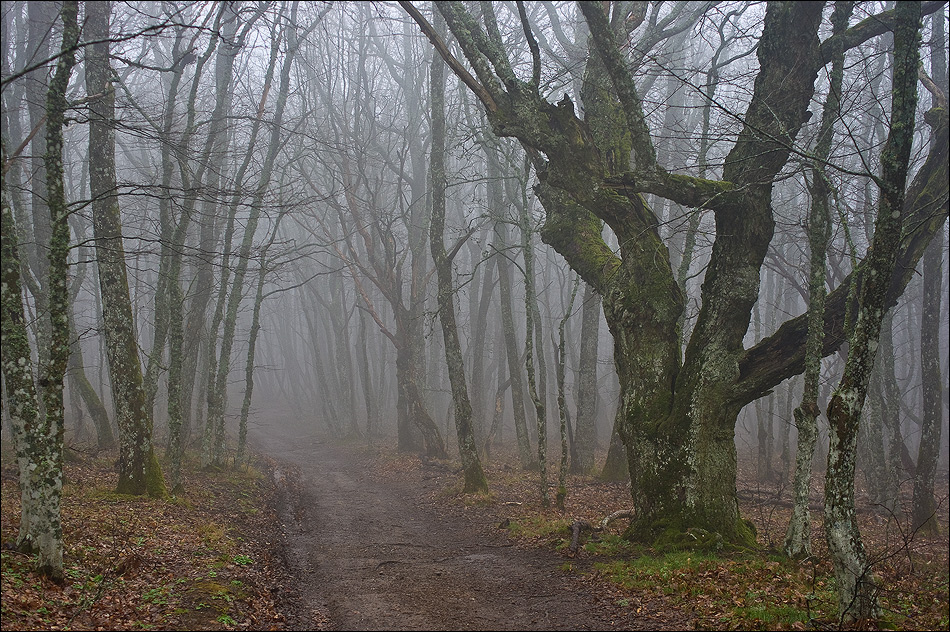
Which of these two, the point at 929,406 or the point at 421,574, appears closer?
the point at 421,574

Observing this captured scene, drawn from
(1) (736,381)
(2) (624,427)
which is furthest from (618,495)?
(1) (736,381)

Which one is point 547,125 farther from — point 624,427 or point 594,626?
point 594,626

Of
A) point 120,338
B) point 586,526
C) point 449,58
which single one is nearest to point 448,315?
point 449,58

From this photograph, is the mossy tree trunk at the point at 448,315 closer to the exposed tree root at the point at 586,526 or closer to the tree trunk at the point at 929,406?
the exposed tree root at the point at 586,526

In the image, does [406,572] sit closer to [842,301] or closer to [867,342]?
[867,342]

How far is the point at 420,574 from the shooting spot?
7.53 metres

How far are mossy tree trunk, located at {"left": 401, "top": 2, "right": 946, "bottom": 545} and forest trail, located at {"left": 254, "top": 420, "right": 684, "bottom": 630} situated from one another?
196cm

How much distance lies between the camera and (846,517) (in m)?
4.93

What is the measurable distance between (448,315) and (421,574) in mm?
6902

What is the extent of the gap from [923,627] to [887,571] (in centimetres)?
183

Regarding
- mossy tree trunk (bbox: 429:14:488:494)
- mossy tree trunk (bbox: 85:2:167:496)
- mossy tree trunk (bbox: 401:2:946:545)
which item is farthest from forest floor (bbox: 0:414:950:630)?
mossy tree trunk (bbox: 401:2:946:545)

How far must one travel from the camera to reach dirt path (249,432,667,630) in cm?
589

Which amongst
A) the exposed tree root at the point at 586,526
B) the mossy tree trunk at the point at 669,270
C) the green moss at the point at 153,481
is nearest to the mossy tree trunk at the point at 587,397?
the exposed tree root at the point at 586,526

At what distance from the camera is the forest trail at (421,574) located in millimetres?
5871
